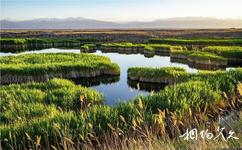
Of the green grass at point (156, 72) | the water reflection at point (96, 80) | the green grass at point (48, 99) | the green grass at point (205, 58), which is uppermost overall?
the green grass at point (48, 99)

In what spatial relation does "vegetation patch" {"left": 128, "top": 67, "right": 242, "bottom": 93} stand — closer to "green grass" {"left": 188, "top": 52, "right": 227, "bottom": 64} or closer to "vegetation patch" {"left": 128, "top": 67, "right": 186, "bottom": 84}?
"vegetation patch" {"left": 128, "top": 67, "right": 186, "bottom": 84}

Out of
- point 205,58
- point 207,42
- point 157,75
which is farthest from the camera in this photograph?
point 207,42

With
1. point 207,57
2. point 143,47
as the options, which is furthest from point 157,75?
point 143,47

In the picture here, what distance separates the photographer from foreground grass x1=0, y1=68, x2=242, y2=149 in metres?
10.1

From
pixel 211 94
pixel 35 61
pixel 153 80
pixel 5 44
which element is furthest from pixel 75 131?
pixel 5 44

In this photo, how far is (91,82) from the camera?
35000 mm

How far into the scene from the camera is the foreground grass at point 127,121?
10109 millimetres

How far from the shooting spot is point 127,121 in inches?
557

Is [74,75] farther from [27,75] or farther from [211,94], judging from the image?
[211,94]

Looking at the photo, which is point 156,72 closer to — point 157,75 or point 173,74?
point 157,75

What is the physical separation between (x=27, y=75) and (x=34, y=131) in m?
21.7

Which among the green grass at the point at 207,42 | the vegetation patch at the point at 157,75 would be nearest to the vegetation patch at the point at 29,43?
the green grass at the point at 207,42

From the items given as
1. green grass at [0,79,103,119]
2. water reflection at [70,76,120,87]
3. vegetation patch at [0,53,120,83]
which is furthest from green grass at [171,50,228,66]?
green grass at [0,79,103,119]

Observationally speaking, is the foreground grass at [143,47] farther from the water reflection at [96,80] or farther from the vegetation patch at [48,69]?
the water reflection at [96,80]
